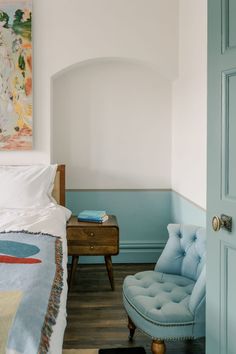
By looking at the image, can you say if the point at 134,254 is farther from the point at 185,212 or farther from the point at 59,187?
the point at 59,187

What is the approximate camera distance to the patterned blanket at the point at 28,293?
1.33 metres

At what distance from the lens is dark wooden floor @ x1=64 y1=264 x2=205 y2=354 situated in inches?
95.7

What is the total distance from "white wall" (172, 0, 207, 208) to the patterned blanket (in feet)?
4.41

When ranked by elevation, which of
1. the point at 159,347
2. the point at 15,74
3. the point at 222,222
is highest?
the point at 15,74

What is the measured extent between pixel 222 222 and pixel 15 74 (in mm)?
2638

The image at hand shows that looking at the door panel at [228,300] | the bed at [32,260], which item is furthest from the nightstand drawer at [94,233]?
the door panel at [228,300]

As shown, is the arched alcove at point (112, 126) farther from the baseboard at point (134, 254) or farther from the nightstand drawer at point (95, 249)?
Result: the nightstand drawer at point (95, 249)

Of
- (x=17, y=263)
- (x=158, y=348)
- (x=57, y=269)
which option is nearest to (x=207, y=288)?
(x=158, y=348)

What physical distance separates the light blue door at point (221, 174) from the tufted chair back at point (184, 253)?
529 mm

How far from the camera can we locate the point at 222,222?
1753 mm

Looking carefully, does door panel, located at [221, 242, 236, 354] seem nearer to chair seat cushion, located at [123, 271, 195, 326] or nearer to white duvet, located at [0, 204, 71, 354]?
chair seat cushion, located at [123, 271, 195, 326]

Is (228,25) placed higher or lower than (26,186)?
higher

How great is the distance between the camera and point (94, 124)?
13.3 ft

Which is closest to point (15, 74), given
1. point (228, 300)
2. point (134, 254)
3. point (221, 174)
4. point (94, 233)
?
point (94, 233)
